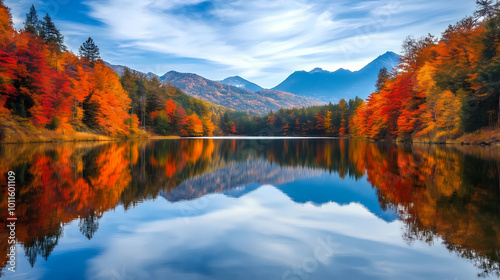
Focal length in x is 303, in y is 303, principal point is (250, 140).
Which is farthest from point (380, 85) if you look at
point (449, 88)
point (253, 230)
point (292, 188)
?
point (253, 230)

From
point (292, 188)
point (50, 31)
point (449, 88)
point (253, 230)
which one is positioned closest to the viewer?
point (253, 230)

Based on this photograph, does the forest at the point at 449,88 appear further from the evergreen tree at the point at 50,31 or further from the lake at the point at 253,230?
the evergreen tree at the point at 50,31

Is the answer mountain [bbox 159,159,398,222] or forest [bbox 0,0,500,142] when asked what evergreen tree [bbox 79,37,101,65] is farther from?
mountain [bbox 159,159,398,222]

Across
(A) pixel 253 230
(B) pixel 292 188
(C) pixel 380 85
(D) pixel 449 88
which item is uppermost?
(C) pixel 380 85

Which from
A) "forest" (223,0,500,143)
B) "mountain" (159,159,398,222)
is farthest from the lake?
"forest" (223,0,500,143)


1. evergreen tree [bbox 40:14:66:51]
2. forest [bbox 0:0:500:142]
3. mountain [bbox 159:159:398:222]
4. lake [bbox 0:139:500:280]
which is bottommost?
mountain [bbox 159:159:398:222]

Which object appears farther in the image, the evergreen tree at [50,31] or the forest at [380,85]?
the evergreen tree at [50,31]

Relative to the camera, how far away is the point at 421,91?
43812 millimetres

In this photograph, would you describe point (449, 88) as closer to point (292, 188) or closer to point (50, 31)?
point (292, 188)

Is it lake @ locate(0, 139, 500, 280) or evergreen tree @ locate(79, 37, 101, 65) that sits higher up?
evergreen tree @ locate(79, 37, 101, 65)

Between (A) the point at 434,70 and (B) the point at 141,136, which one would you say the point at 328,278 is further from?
(B) the point at 141,136

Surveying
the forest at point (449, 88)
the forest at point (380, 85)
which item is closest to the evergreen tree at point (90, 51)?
the forest at point (380, 85)

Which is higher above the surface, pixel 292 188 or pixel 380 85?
pixel 380 85

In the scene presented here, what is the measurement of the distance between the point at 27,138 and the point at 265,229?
3854 centimetres
